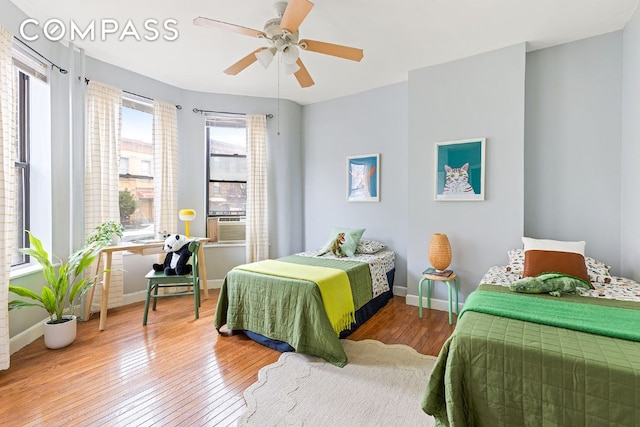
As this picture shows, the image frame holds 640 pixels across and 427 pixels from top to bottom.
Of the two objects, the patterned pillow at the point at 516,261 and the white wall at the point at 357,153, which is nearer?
the patterned pillow at the point at 516,261

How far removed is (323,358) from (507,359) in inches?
53.7

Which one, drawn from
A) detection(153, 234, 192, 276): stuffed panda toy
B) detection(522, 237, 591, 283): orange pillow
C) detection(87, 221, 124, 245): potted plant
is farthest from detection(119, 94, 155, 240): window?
detection(522, 237, 591, 283): orange pillow

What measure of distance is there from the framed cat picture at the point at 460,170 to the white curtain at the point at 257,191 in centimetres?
249

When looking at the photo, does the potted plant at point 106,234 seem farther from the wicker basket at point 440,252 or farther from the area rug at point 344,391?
the wicker basket at point 440,252

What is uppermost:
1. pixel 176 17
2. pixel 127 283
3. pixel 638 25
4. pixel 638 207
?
pixel 176 17

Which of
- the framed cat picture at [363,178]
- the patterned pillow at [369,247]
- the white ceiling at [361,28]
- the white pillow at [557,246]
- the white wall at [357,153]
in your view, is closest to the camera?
the white ceiling at [361,28]

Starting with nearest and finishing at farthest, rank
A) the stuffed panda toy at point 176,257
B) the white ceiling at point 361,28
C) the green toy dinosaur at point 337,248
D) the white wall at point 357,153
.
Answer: the white ceiling at point 361,28
the stuffed panda toy at point 176,257
the green toy dinosaur at point 337,248
the white wall at point 357,153

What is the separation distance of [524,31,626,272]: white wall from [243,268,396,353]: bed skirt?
1.71m

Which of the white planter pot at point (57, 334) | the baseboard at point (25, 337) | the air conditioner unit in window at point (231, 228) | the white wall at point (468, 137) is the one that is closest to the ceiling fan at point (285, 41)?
the white wall at point (468, 137)

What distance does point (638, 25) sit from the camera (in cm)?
239

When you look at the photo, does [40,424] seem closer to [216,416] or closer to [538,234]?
[216,416]

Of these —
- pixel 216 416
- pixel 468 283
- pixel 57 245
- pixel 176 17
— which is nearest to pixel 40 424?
pixel 216 416

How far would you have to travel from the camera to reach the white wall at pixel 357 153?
4.03m

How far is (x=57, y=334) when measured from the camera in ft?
8.30
